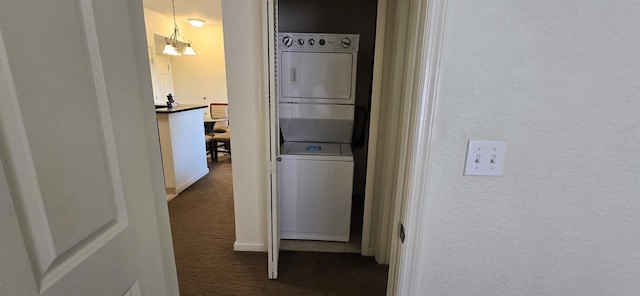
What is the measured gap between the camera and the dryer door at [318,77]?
228 cm

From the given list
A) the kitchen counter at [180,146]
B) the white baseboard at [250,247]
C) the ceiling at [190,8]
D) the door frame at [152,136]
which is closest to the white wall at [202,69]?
the ceiling at [190,8]

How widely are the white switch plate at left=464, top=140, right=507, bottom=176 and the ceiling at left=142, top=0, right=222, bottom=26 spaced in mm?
4305

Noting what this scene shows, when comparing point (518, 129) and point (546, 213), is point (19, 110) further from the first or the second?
point (546, 213)

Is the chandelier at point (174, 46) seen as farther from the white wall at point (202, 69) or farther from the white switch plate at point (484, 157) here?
the white switch plate at point (484, 157)

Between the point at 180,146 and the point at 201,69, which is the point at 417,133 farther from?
the point at 201,69

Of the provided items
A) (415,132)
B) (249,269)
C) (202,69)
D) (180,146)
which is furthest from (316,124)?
(202,69)

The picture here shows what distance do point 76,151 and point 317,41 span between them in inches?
77.7

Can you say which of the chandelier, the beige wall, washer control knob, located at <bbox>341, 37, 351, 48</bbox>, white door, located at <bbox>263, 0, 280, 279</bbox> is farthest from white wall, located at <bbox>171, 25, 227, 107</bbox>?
white door, located at <bbox>263, 0, 280, 279</bbox>

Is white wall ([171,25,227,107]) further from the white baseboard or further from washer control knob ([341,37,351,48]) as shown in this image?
the white baseboard

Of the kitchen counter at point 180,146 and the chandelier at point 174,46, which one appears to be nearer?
the kitchen counter at point 180,146

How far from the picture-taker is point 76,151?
532 mm

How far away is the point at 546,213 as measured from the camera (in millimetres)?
865

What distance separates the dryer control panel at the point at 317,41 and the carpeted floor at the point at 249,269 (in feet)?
5.48

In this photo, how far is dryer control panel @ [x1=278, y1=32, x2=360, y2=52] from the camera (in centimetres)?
224
